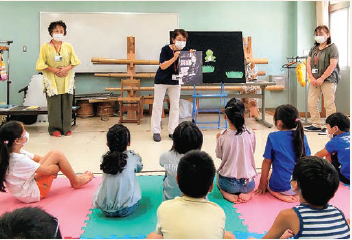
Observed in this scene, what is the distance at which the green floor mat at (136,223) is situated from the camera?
193cm

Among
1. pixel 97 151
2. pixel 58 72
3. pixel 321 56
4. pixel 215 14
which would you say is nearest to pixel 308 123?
pixel 321 56

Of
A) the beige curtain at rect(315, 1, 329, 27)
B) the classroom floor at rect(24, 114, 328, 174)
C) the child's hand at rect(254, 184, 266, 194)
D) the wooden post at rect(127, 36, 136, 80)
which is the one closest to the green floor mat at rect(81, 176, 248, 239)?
the child's hand at rect(254, 184, 266, 194)

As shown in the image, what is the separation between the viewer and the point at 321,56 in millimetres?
4938

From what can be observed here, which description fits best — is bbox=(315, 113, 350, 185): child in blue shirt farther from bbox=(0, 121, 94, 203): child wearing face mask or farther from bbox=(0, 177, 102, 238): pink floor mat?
bbox=(0, 121, 94, 203): child wearing face mask

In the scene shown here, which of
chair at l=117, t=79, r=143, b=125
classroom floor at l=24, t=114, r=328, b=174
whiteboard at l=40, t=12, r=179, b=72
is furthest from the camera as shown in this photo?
whiteboard at l=40, t=12, r=179, b=72

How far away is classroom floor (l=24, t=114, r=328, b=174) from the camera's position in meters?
3.46

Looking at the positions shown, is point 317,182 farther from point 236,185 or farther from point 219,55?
point 219,55

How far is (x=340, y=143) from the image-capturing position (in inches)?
101

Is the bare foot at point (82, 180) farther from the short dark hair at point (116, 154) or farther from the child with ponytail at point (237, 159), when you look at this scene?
the child with ponytail at point (237, 159)

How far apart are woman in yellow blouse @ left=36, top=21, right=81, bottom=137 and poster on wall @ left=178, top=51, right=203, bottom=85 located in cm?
155

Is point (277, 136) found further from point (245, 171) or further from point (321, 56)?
point (321, 56)

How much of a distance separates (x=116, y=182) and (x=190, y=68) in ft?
11.3

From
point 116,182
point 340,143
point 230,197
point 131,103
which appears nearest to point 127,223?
point 116,182

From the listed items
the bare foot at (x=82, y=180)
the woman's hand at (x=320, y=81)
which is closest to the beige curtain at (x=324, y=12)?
the woman's hand at (x=320, y=81)
